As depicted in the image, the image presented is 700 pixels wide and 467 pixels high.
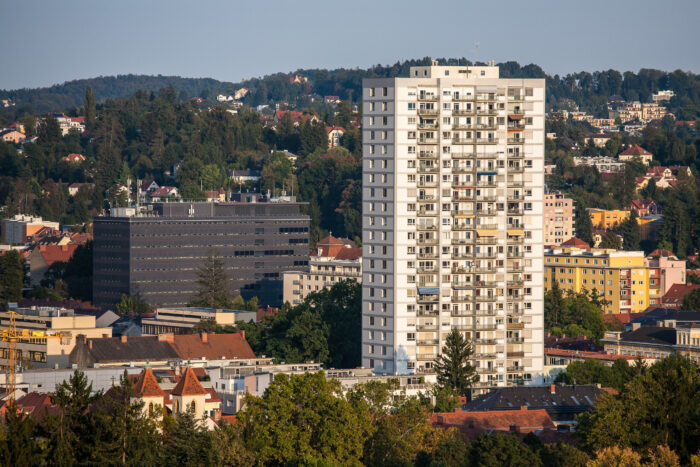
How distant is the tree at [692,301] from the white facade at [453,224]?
39.9 metres

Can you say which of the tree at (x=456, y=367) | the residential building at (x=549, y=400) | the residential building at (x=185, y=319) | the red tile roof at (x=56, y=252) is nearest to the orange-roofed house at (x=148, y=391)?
the residential building at (x=549, y=400)

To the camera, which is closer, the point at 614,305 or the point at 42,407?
the point at 42,407

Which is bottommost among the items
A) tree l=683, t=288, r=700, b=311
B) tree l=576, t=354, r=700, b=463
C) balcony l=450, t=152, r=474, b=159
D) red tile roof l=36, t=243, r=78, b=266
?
tree l=576, t=354, r=700, b=463

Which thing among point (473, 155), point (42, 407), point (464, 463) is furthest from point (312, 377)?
point (473, 155)

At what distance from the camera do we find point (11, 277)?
154 metres

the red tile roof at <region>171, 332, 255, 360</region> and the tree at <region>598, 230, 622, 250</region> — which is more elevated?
the tree at <region>598, 230, 622, 250</region>

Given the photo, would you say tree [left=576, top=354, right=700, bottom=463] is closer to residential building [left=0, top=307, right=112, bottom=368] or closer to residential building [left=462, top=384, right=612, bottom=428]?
residential building [left=462, top=384, right=612, bottom=428]

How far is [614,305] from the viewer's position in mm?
153875

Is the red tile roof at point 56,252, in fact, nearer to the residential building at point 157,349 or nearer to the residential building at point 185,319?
the residential building at point 185,319

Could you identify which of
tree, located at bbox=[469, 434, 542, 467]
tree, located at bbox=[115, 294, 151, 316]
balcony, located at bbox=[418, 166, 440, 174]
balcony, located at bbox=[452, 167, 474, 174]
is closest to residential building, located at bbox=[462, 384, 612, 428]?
balcony, located at bbox=[452, 167, 474, 174]

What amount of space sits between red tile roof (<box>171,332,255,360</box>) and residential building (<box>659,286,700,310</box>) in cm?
5107

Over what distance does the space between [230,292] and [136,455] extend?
8996 cm

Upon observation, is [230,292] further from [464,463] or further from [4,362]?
[464,463]

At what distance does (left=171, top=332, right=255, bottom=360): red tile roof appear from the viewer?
108562mm
